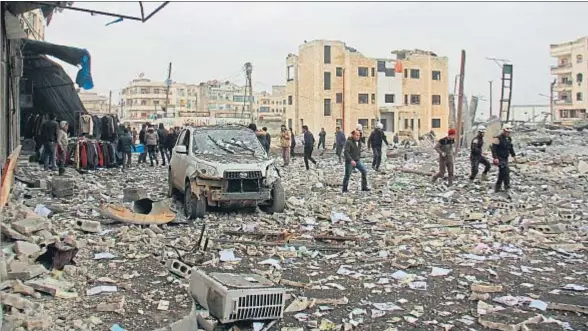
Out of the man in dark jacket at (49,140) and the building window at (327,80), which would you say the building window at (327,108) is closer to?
the building window at (327,80)

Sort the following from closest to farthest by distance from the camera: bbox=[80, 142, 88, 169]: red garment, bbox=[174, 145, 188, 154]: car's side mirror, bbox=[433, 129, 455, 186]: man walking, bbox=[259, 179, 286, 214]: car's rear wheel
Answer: bbox=[259, 179, 286, 214]: car's rear wheel
bbox=[174, 145, 188, 154]: car's side mirror
bbox=[433, 129, 455, 186]: man walking
bbox=[80, 142, 88, 169]: red garment

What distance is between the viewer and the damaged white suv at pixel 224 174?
10062 millimetres

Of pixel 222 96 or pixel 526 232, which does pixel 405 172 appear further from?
pixel 222 96

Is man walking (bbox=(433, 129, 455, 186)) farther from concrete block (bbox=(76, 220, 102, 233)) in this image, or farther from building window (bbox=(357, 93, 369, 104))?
building window (bbox=(357, 93, 369, 104))

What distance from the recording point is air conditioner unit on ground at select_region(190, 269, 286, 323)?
15.8 feet

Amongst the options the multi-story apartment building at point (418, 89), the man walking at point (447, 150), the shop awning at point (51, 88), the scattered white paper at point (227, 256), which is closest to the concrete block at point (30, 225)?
the scattered white paper at point (227, 256)

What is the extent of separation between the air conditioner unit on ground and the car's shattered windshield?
5815 millimetres

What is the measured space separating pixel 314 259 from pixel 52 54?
1420 cm

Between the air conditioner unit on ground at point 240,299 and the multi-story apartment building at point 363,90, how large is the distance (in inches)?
2392

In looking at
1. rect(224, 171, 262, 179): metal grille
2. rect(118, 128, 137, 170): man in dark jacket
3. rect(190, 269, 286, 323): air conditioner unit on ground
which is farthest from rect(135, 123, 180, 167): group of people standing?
rect(190, 269, 286, 323): air conditioner unit on ground

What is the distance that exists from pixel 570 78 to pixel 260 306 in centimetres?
8182

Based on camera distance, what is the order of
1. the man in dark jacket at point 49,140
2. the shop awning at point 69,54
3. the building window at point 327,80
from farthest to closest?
the building window at point 327,80
the shop awning at point 69,54
the man in dark jacket at point 49,140

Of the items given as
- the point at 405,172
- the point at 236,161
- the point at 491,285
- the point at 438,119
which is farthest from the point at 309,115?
the point at 491,285

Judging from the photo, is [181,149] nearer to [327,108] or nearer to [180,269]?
[180,269]
